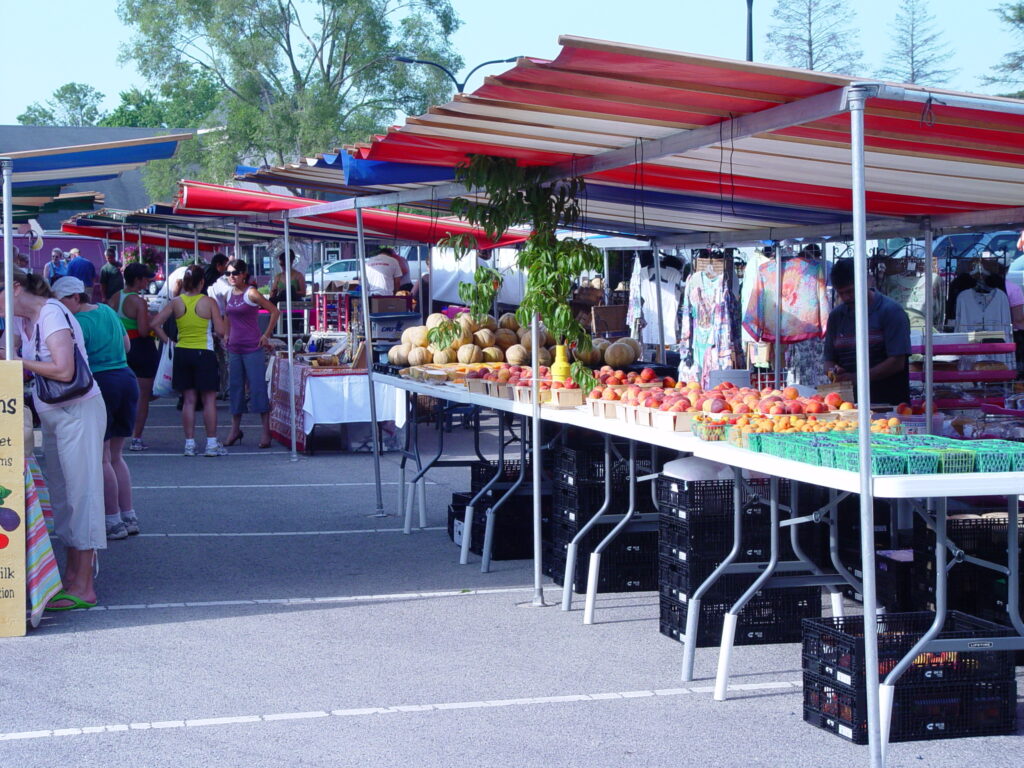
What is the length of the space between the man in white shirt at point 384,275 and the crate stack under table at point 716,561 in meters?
11.2

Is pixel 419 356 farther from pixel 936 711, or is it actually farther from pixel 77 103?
pixel 77 103

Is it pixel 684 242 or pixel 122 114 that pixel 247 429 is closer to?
pixel 684 242

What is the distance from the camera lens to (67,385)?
6.11m

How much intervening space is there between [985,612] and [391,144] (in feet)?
12.0

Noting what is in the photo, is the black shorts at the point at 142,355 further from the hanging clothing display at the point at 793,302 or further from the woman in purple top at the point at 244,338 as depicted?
the hanging clothing display at the point at 793,302

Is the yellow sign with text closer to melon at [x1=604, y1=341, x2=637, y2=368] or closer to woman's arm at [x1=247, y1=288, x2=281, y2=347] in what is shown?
melon at [x1=604, y1=341, x2=637, y2=368]

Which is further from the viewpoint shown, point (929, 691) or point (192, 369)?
point (192, 369)

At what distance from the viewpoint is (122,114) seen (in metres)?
111

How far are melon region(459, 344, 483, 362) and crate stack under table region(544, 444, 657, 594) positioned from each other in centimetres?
230

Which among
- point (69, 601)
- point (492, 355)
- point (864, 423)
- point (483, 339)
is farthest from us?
point (483, 339)

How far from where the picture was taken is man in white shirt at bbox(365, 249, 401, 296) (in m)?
16.6

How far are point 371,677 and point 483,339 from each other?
459 centimetres

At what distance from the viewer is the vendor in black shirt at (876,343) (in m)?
7.73

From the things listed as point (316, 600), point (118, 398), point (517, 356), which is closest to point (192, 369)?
point (517, 356)
